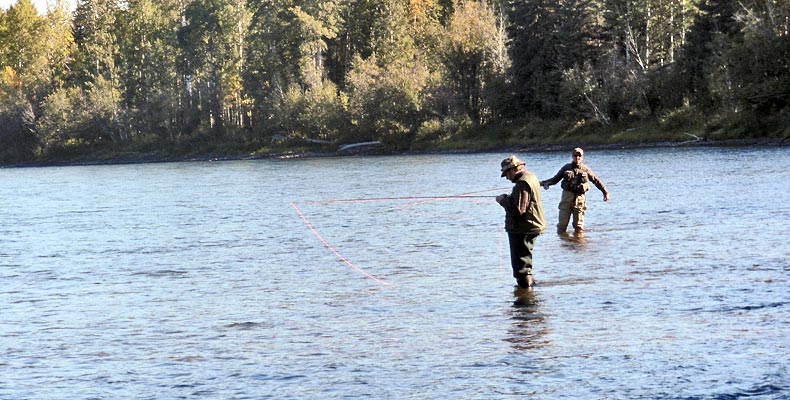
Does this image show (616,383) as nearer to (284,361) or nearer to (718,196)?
(284,361)

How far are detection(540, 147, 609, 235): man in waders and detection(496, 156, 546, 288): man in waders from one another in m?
5.27

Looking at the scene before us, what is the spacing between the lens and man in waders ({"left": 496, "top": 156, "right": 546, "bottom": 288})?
12.5 m

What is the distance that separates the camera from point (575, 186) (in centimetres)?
1920

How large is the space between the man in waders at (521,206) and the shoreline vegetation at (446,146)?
4046 centimetres

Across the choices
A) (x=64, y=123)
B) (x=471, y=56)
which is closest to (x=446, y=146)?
(x=471, y=56)

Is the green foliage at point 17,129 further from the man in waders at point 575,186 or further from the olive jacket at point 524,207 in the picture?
the olive jacket at point 524,207

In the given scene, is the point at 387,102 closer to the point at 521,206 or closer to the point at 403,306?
the point at 403,306

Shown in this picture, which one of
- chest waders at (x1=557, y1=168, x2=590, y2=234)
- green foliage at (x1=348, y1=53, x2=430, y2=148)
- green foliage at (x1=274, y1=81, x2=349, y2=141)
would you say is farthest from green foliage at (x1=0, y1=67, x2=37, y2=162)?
chest waders at (x1=557, y1=168, x2=590, y2=234)

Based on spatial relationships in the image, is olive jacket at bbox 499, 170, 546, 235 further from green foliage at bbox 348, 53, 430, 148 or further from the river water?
green foliage at bbox 348, 53, 430, 148

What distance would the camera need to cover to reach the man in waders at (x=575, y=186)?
62.2ft

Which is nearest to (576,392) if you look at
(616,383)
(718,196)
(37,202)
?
(616,383)

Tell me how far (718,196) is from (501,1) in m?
64.2

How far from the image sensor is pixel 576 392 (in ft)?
28.9

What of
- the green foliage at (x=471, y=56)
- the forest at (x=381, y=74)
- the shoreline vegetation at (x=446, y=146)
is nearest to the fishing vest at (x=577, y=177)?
the shoreline vegetation at (x=446, y=146)
